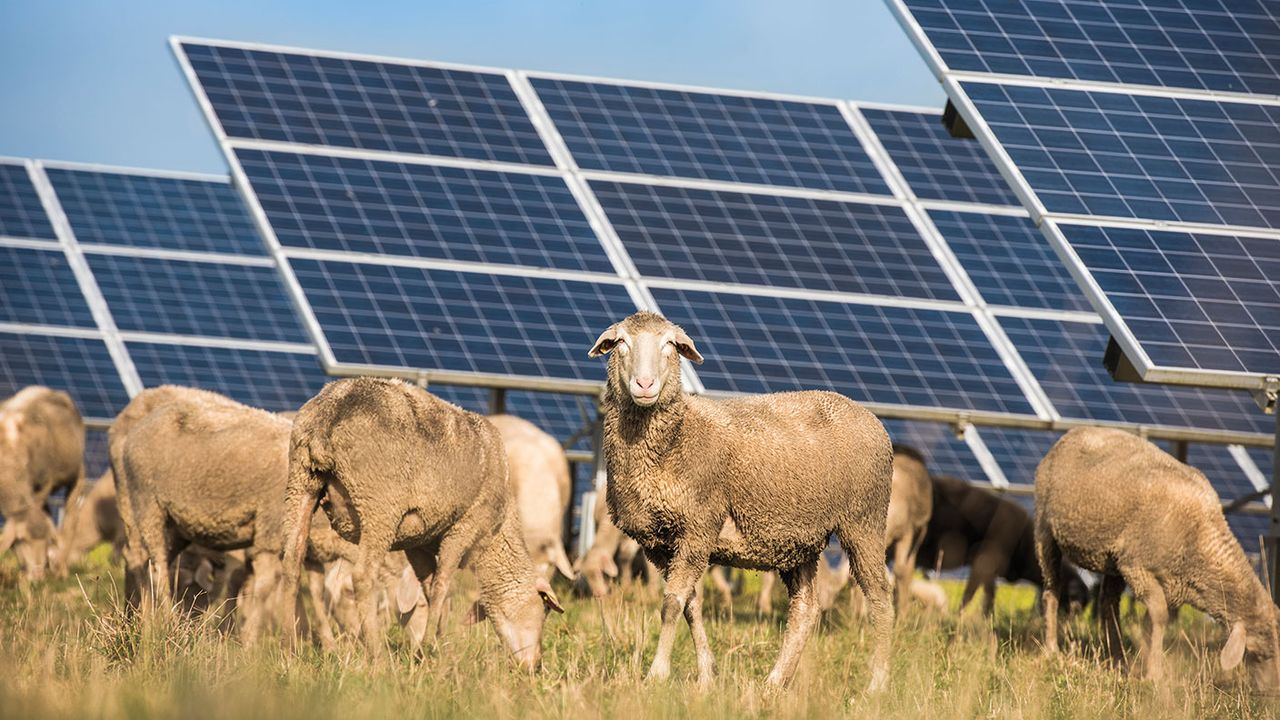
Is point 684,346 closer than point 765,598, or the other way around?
point 684,346

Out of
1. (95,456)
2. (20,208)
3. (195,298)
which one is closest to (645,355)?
(195,298)

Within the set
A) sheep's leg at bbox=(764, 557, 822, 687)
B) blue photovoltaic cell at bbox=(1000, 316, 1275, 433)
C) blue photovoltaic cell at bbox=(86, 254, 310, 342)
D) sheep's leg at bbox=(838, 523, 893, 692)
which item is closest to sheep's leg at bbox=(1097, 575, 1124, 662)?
blue photovoltaic cell at bbox=(1000, 316, 1275, 433)

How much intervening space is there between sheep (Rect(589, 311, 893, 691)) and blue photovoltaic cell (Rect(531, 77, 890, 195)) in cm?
1082

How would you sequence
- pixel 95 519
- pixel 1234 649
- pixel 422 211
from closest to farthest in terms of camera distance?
pixel 1234 649 → pixel 422 211 → pixel 95 519

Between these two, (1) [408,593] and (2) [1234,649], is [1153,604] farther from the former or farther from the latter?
(1) [408,593]

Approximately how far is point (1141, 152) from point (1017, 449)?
7.29 meters

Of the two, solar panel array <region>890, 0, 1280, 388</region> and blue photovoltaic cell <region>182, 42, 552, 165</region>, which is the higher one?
blue photovoltaic cell <region>182, 42, 552, 165</region>

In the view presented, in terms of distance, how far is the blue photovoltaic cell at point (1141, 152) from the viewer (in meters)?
13.7

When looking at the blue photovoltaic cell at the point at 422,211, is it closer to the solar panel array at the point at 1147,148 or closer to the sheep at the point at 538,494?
the sheep at the point at 538,494

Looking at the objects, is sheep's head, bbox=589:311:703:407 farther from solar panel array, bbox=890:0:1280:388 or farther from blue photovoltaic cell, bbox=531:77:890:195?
blue photovoltaic cell, bbox=531:77:890:195

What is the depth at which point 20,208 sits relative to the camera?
88.8 feet

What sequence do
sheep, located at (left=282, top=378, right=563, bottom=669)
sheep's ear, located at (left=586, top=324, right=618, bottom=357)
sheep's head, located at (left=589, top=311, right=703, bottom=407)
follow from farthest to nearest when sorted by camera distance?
sheep, located at (left=282, top=378, right=563, bottom=669)
sheep's ear, located at (left=586, top=324, right=618, bottom=357)
sheep's head, located at (left=589, top=311, right=703, bottom=407)

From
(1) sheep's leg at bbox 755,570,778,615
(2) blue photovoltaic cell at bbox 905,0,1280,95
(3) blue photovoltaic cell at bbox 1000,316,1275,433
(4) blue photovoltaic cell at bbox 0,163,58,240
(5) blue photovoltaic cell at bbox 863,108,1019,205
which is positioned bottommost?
(1) sheep's leg at bbox 755,570,778,615

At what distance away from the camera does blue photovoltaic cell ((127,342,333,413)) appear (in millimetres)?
22234
